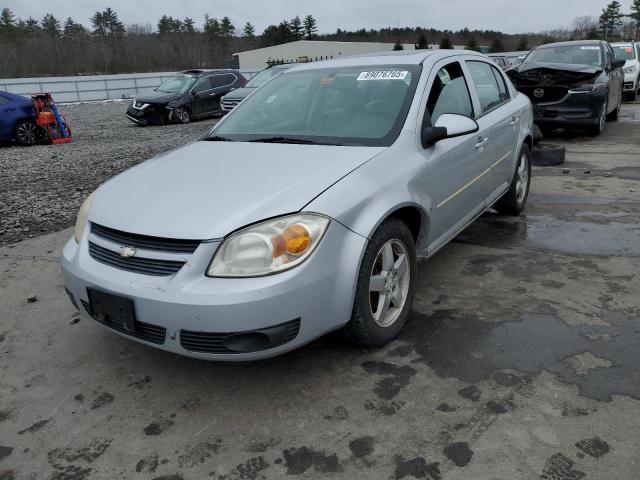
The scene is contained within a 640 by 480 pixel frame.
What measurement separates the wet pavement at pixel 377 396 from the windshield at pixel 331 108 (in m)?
1.18

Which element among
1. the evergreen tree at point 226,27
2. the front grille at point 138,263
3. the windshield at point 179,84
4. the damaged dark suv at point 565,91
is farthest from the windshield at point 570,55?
the evergreen tree at point 226,27

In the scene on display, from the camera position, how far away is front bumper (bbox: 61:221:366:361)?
2217 millimetres

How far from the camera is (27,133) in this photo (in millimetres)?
12336

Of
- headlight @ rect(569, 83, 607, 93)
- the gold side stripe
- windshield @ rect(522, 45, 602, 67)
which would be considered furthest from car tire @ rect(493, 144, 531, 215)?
windshield @ rect(522, 45, 602, 67)

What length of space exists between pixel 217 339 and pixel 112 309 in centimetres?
56

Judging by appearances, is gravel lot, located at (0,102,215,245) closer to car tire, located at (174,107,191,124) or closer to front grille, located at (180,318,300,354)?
car tire, located at (174,107,191,124)

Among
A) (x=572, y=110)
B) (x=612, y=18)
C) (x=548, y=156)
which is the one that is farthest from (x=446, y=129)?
(x=612, y=18)

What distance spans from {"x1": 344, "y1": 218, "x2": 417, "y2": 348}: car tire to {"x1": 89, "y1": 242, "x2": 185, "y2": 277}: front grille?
2.89 feet

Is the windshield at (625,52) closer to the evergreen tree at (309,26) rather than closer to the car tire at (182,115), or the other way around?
the car tire at (182,115)

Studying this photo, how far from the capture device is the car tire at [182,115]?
1538 centimetres

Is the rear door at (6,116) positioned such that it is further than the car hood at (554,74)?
Yes

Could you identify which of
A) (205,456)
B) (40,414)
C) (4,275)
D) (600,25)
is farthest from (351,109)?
(600,25)

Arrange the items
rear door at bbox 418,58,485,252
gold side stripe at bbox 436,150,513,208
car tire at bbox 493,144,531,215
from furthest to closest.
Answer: car tire at bbox 493,144,531,215 → gold side stripe at bbox 436,150,513,208 → rear door at bbox 418,58,485,252

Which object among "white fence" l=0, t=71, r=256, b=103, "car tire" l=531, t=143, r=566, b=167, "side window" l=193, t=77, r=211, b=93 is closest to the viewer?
"car tire" l=531, t=143, r=566, b=167
